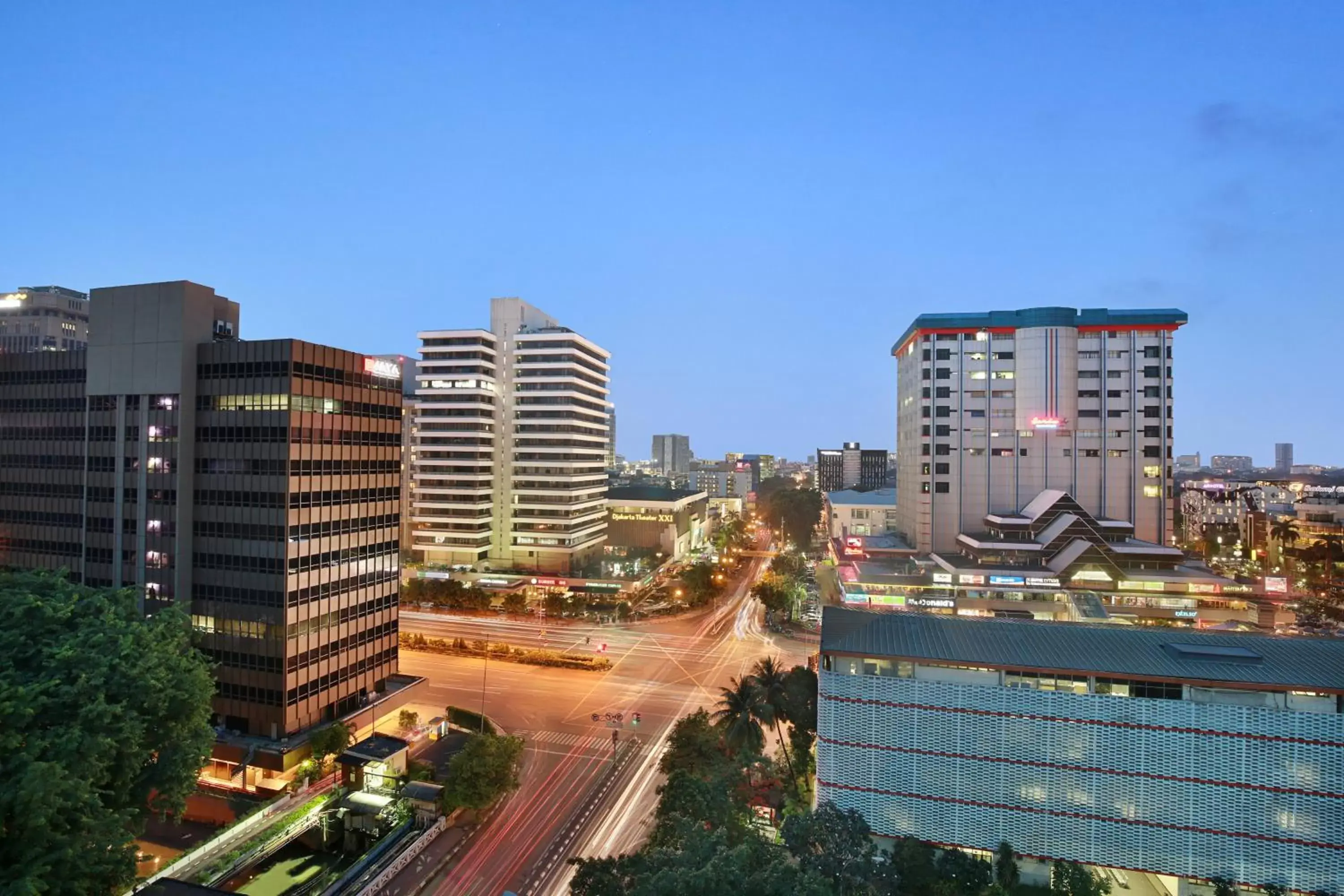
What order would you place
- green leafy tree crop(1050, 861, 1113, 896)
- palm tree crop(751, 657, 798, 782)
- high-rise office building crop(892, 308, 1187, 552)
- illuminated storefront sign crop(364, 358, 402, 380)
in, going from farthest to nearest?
high-rise office building crop(892, 308, 1187, 552) → illuminated storefront sign crop(364, 358, 402, 380) → palm tree crop(751, 657, 798, 782) → green leafy tree crop(1050, 861, 1113, 896)

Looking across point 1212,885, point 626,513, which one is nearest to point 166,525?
point 1212,885

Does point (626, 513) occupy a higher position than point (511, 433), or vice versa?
point (511, 433)

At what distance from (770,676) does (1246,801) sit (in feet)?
75.5

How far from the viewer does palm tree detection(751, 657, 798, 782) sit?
39.1 meters

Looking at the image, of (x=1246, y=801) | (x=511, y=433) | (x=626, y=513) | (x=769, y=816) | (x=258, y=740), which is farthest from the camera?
(x=626, y=513)

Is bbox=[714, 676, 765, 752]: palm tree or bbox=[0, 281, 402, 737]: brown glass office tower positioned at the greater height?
bbox=[0, 281, 402, 737]: brown glass office tower

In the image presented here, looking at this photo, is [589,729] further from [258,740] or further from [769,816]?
[258,740]

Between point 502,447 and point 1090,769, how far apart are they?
8522 centimetres

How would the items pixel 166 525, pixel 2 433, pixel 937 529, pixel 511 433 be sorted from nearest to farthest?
pixel 166 525, pixel 2 433, pixel 937 529, pixel 511 433

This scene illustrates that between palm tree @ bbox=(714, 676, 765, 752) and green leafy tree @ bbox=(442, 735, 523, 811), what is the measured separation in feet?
44.2

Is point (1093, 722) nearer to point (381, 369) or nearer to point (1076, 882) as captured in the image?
point (1076, 882)

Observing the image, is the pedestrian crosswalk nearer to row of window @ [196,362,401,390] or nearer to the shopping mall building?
the shopping mall building

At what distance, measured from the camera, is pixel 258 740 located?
44.4m

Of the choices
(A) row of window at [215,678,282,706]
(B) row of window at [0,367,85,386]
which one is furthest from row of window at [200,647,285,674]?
(B) row of window at [0,367,85,386]
